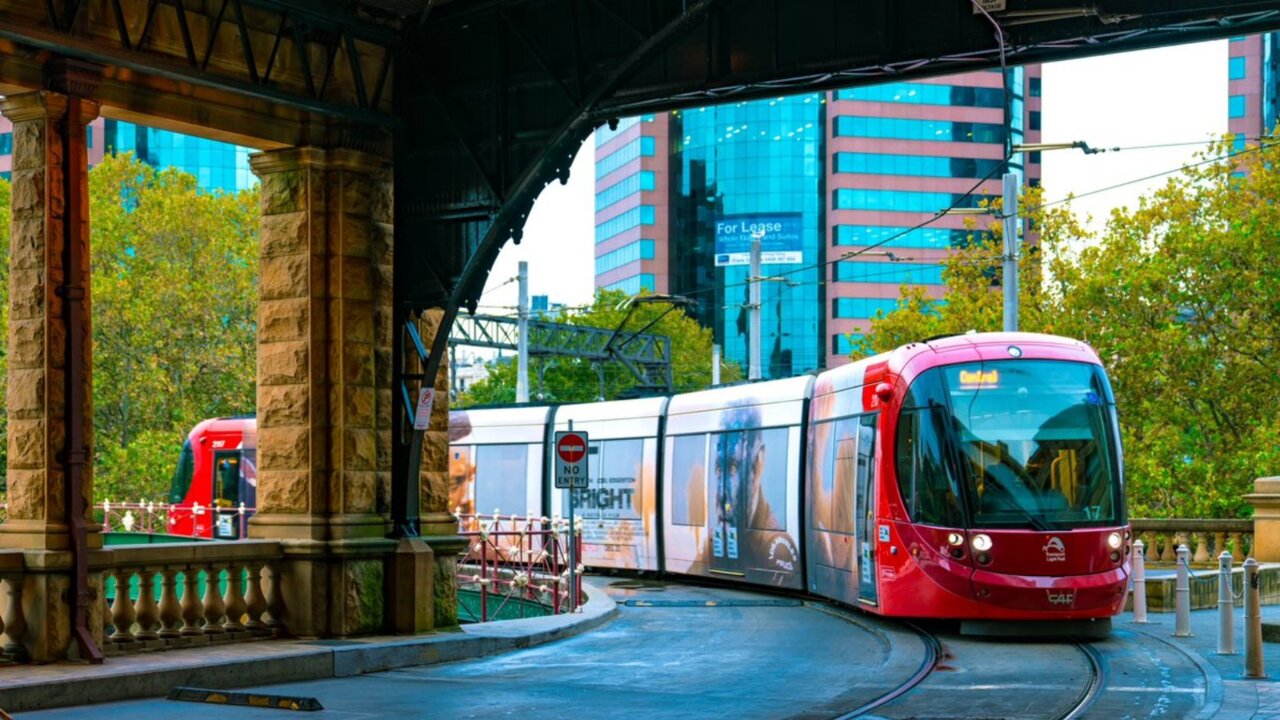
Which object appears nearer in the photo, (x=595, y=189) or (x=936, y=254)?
(x=936, y=254)

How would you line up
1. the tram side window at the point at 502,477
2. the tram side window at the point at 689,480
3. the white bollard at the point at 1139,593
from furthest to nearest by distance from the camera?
the tram side window at the point at 502,477 → the tram side window at the point at 689,480 → the white bollard at the point at 1139,593

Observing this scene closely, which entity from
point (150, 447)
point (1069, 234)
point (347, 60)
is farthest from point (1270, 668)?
point (150, 447)

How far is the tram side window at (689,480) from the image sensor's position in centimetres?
2839

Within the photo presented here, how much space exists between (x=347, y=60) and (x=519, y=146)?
1895mm

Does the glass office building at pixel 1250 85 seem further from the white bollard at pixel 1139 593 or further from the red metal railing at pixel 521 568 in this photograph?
the white bollard at pixel 1139 593

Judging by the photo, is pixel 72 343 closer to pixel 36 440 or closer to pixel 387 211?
pixel 36 440

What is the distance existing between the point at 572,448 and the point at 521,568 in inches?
113

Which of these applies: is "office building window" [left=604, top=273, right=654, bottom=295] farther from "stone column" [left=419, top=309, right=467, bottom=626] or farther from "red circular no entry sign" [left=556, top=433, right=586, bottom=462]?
A: "stone column" [left=419, top=309, right=467, bottom=626]

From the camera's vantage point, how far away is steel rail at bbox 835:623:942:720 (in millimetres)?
12949

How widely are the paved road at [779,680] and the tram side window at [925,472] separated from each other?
131 centimetres

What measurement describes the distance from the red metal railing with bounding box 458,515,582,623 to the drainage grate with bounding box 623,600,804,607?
96 cm

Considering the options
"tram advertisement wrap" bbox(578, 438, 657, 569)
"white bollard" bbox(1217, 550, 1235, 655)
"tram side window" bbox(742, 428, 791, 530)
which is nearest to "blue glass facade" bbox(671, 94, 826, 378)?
"tram advertisement wrap" bbox(578, 438, 657, 569)

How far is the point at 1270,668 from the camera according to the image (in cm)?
1562

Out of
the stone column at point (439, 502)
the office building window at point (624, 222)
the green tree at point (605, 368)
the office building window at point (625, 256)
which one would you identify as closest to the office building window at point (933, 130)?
the office building window at point (624, 222)
